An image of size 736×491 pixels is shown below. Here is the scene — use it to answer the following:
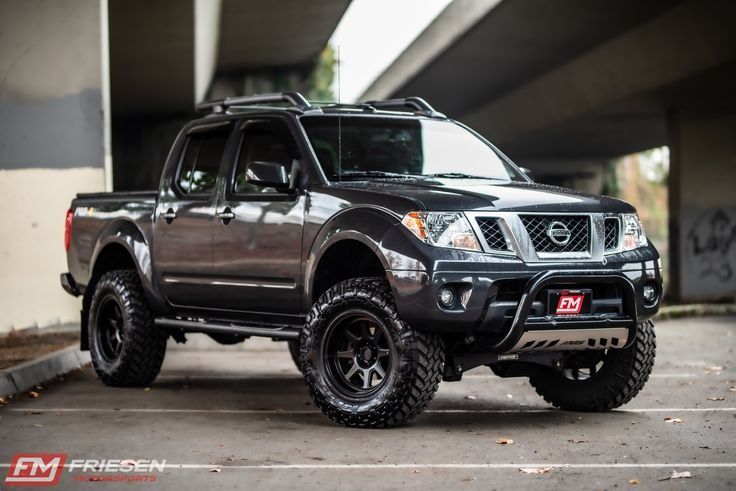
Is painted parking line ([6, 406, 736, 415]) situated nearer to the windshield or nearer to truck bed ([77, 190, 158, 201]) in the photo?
the windshield

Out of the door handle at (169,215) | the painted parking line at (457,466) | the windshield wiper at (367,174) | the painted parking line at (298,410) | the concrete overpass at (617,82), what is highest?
the concrete overpass at (617,82)

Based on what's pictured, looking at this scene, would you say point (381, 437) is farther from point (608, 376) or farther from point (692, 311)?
point (692, 311)

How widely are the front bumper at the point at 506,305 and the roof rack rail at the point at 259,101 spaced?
2.07m

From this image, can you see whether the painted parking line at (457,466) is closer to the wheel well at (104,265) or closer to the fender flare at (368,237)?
the fender flare at (368,237)

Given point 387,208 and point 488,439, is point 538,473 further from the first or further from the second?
point 387,208

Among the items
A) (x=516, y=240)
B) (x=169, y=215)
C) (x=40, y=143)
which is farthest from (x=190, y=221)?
(x=40, y=143)

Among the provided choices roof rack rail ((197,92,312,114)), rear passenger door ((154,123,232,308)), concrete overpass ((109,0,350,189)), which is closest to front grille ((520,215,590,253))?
roof rack rail ((197,92,312,114))

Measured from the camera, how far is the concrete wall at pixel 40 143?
15.3 m

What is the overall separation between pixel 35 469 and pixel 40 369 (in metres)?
4.33

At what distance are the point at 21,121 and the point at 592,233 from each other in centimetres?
929

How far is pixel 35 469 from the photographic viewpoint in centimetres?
661

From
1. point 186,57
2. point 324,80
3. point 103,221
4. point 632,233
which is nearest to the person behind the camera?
point 632,233

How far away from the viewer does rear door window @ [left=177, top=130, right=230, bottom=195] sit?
31.8ft

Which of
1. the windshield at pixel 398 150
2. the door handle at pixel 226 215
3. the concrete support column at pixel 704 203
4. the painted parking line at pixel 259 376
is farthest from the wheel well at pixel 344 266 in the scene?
the concrete support column at pixel 704 203
